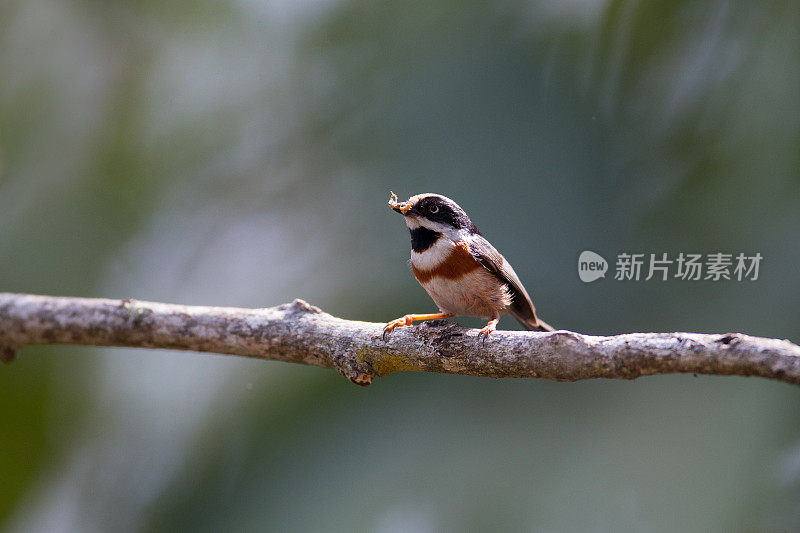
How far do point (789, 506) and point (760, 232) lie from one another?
187 centimetres

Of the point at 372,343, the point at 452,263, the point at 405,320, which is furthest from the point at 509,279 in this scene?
the point at 372,343

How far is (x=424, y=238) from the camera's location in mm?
3205

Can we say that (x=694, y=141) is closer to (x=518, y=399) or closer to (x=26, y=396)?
(x=518, y=399)

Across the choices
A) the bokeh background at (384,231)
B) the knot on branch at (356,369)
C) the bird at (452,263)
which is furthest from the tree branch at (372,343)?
the bokeh background at (384,231)

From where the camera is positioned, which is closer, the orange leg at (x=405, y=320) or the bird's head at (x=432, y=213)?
the orange leg at (x=405, y=320)

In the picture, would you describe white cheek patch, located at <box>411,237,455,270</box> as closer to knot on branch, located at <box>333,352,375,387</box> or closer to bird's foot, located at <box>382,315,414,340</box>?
bird's foot, located at <box>382,315,414,340</box>

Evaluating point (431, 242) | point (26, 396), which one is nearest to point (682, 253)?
point (431, 242)

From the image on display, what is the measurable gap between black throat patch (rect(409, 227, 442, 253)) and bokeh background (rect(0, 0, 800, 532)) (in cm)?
150

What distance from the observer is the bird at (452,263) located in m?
3.14

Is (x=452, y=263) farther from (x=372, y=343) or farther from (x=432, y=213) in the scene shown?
(x=372, y=343)

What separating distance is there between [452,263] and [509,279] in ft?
1.13

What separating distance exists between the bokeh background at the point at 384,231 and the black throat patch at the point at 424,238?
1497mm

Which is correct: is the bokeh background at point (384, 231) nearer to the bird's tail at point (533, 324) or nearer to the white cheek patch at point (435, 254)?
the bird's tail at point (533, 324)

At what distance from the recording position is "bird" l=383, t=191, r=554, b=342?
3143mm
